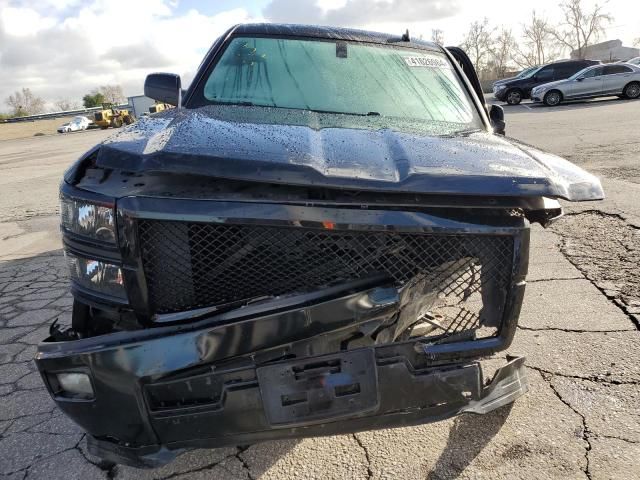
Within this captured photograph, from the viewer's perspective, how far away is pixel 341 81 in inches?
121

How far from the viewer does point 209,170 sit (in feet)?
5.37

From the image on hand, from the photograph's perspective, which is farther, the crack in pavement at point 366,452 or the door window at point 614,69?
the door window at point 614,69

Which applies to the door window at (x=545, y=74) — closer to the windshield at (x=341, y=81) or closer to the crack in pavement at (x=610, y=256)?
the crack in pavement at (x=610, y=256)

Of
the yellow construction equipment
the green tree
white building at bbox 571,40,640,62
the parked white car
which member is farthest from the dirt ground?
white building at bbox 571,40,640,62

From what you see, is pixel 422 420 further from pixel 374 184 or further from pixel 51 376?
pixel 51 376

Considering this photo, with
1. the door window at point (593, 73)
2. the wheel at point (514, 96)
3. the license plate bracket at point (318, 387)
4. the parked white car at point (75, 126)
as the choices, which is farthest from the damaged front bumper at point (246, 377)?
the parked white car at point (75, 126)

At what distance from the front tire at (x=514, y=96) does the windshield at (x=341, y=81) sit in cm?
2296

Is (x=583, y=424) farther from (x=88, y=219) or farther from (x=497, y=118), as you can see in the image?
(x=88, y=219)

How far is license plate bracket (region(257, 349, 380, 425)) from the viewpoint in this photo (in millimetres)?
1633

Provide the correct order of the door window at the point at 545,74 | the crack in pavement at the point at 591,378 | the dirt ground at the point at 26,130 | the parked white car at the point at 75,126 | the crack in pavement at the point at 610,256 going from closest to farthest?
the crack in pavement at the point at 591,378 < the crack in pavement at the point at 610,256 < the door window at the point at 545,74 < the parked white car at the point at 75,126 < the dirt ground at the point at 26,130

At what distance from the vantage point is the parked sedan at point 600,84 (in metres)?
19.7

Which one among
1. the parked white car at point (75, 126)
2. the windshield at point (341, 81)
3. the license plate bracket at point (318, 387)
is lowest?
the parked white car at point (75, 126)

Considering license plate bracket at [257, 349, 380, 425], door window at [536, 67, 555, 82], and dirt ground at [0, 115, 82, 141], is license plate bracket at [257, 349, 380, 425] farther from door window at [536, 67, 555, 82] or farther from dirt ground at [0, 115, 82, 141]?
dirt ground at [0, 115, 82, 141]

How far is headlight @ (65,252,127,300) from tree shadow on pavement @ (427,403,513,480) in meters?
1.48
